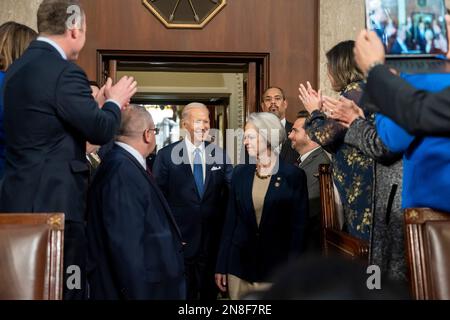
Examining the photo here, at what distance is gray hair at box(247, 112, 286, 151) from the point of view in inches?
151

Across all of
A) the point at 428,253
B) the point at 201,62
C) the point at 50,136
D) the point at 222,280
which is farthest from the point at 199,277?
the point at 428,253

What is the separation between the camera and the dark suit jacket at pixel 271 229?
358cm

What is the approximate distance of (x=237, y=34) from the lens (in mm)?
6348

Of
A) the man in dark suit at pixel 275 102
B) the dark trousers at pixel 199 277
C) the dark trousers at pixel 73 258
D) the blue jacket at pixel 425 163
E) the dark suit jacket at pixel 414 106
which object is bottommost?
the dark trousers at pixel 199 277

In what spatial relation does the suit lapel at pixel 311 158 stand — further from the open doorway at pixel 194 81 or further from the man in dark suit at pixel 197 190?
the open doorway at pixel 194 81

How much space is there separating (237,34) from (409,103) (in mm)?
4867

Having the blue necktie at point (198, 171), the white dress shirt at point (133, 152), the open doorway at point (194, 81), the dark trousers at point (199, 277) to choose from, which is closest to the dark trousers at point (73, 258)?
the white dress shirt at point (133, 152)

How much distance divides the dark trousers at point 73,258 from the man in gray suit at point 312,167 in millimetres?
1844

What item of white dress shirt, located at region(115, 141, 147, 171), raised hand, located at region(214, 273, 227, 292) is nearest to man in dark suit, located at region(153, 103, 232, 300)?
raised hand, located at region(214, 273, 227, 292)

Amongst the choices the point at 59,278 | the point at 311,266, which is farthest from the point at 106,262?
the point at 311,266

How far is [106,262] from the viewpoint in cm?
280

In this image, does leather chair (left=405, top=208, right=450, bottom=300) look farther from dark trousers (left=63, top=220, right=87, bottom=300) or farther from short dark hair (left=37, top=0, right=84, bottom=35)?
short dark hair (left=37, top=0, right=84, bottom=35)

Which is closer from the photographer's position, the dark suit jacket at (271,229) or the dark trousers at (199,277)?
the dark suit jacket at (271,229)

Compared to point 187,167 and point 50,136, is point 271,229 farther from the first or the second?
point 187,167
